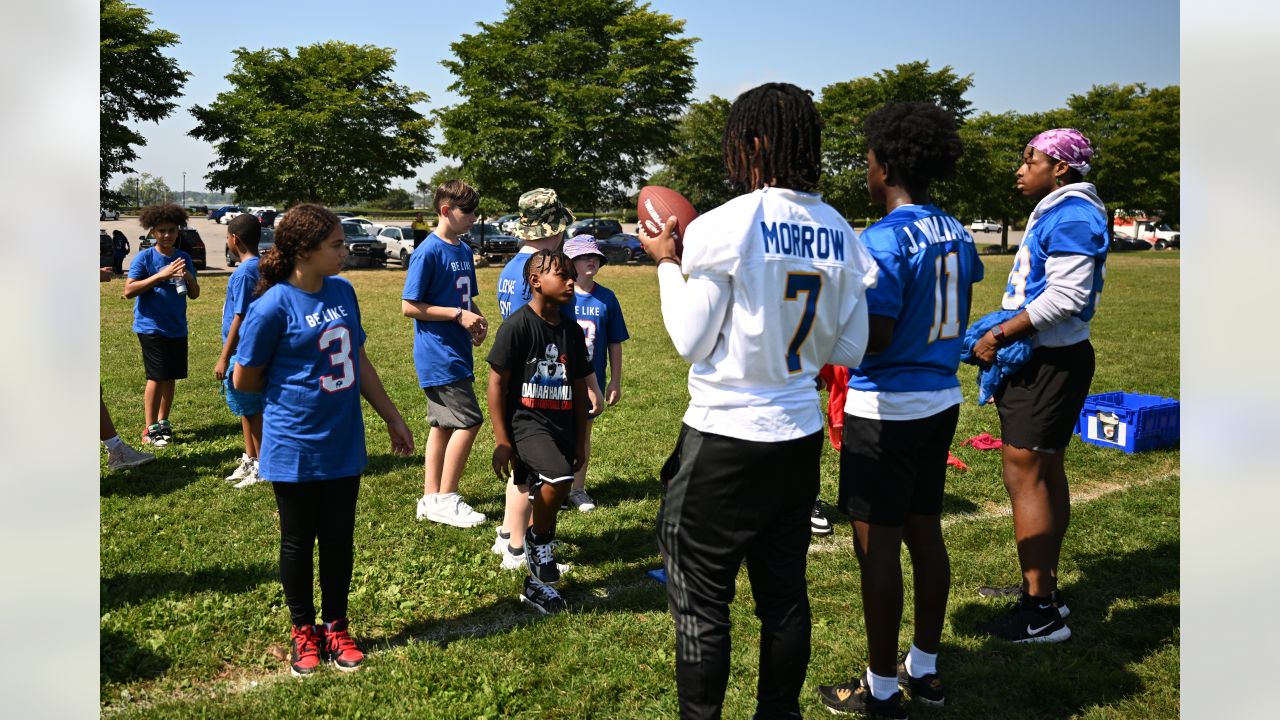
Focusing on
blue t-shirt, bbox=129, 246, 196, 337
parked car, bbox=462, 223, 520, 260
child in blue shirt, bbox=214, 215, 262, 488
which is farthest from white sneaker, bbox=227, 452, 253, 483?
parked car, bbox=462, 223, 520, 260

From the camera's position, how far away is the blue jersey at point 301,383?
3924 millimetres

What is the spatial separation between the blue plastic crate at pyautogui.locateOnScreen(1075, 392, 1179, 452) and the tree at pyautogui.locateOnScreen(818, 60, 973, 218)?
1781 inches

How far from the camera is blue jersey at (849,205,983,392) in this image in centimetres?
332

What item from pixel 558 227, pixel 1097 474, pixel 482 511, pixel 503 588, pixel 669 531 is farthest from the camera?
pixel 1097 474

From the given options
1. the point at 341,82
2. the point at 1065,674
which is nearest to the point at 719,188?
the point at 341,82

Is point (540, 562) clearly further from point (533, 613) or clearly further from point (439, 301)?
point (439, 301)

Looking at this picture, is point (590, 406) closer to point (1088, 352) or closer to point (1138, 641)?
point (1088, 352)

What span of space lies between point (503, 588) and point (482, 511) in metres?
1.38

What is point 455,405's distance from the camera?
5988mm

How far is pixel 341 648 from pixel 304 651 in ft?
0.53

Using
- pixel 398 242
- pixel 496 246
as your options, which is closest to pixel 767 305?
pixel 398 242

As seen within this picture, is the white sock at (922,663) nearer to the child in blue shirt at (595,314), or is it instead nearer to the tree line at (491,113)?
the child in blue shirt at (595,314)

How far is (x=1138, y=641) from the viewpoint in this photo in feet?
14.4

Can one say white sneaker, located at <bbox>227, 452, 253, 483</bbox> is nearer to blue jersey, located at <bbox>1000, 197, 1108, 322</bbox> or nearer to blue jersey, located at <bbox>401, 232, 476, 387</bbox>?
blue jersey, located at <bbox>401, 232, 476, 387</bbox>
